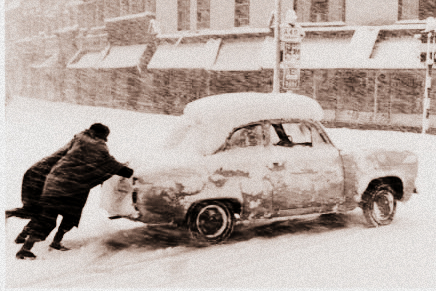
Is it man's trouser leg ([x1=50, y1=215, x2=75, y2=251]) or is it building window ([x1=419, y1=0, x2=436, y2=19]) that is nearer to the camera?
man's trouser leg ([x1=50, y1=215, x2=75, y2=251])

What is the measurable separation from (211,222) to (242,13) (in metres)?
16.2

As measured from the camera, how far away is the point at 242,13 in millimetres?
21109

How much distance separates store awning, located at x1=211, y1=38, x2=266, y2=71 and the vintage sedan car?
1291 cm

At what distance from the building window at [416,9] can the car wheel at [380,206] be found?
12704 mm

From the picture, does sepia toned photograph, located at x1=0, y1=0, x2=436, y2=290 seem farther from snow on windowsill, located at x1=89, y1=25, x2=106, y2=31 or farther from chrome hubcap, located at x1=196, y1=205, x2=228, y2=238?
snow on windowsill, located at x1=89, y1=25, x2=106, y2=31

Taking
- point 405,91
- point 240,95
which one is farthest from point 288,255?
point 405,91

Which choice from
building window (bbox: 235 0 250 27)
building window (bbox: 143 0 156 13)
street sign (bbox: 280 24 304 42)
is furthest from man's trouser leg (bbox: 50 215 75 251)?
building window (bbox: 143 0 156 13)

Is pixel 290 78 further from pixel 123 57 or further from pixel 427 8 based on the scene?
pixel 123 57

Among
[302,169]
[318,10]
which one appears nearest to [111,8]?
[318,10]

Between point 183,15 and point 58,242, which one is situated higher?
point 183,15

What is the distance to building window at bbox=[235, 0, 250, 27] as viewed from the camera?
20.9m

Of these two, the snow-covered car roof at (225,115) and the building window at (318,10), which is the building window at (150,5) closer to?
the building window at (318,10)

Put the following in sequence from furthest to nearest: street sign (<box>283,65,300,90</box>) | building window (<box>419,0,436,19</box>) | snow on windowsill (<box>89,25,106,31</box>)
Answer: snow on windowsill (<box>89,25,106,31</box>), building window (<box>419,0,436,19</box>), street sign (<box>283,65,300,90</box>)

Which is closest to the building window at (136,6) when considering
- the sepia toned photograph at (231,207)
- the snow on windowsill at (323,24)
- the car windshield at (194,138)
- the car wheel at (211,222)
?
the snow on windowsill at (323,24)
